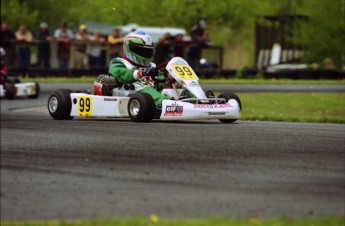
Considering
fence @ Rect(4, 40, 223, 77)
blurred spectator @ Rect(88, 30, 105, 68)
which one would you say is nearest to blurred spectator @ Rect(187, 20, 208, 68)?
fence @ Rect(4, 40, 223, 77)

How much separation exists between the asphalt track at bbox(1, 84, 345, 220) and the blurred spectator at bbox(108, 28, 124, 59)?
14996mm

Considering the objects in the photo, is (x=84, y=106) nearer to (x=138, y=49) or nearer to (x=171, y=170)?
(x=138, y=49)

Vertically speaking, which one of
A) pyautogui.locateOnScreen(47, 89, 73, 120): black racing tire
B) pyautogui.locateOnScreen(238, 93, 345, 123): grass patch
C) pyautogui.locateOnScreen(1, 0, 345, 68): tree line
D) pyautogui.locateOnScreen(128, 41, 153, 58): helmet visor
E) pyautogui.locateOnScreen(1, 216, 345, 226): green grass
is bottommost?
pyautogui.locateOnScreen(1, 216, 345, 226): green grass

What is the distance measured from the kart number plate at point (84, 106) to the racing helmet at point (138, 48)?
0.78 meters

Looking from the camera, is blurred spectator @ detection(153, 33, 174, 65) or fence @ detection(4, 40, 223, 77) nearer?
fence @ detection(4, 40, 223, 77)

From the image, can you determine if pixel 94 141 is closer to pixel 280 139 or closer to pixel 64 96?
pixel 280 139

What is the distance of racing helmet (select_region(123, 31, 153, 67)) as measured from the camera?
14.9 m

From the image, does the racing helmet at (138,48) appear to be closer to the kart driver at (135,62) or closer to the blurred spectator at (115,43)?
the kart driver at (135,62)

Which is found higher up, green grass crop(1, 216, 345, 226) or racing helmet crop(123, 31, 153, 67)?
racing helmet crop(123, 31, 153, 67)

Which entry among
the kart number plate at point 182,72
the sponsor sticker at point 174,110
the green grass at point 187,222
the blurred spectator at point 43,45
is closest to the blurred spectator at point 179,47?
the blurred spectator at point 43,45

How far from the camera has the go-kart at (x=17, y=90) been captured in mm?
22312

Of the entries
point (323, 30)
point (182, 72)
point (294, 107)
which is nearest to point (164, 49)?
point (323, 30)

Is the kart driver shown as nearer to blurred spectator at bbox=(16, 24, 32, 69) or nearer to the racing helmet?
the racing helmet

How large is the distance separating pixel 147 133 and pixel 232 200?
442 centimetres
